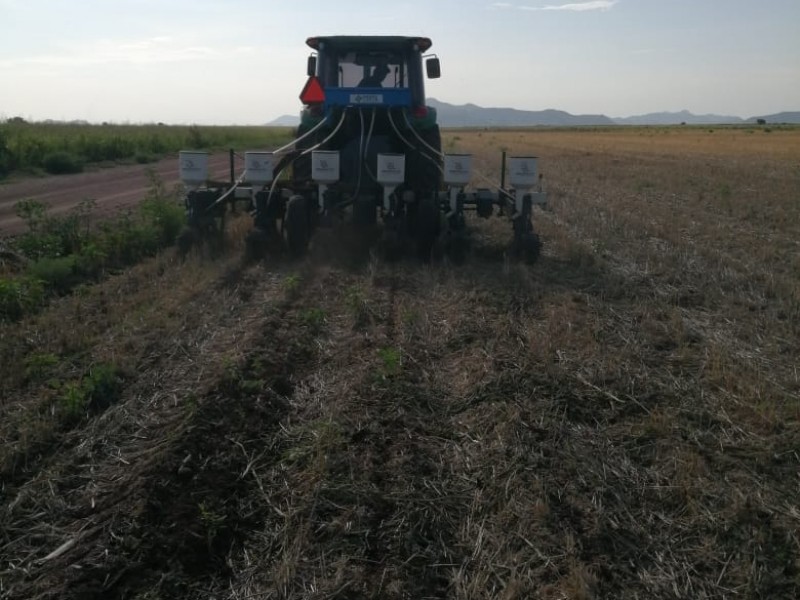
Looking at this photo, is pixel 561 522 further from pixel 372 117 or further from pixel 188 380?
pixel 372 117

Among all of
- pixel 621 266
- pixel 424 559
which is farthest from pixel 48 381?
pixel 621 266

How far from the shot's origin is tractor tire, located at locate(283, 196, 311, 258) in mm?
8922

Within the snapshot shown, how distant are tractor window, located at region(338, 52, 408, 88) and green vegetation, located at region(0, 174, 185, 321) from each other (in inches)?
124

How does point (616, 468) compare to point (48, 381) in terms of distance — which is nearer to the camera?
point (616, 468)

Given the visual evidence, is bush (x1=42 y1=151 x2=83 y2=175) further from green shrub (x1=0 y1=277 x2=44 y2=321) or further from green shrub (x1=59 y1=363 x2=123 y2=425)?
green shrub (x1=59 y1=363 x2=123 y2=425)

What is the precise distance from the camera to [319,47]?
33.7 ft

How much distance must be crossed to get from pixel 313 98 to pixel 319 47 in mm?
1131

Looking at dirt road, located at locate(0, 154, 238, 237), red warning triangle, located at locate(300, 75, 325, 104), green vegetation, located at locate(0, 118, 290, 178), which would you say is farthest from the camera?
green vegetation, located at locate(0, 118, 290, 178)

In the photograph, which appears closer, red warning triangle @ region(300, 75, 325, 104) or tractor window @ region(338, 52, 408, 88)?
red warning triangle @ region(300, 75, 325, 104)

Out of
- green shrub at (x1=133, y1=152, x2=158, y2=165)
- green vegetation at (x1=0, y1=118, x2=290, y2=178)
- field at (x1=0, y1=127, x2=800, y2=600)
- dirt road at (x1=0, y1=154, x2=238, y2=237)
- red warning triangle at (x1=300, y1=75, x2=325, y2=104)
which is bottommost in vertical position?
field at (x1=0, y1=127, x2=800, y2=600)

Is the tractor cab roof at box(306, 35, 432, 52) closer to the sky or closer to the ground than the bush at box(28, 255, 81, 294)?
closer to the sky

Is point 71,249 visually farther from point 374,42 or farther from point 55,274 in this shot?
point 374,42

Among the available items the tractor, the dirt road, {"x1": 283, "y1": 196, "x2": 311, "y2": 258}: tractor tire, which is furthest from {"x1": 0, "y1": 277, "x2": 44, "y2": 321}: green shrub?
the dirt road

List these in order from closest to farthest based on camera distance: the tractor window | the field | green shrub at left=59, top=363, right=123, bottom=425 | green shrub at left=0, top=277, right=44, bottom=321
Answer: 1. the field
2. green shrub at left=59, top=363, right=123, bottom=425
3. green shrub at left=0, top=277, right=44, bottom=321
4. the tractor window
